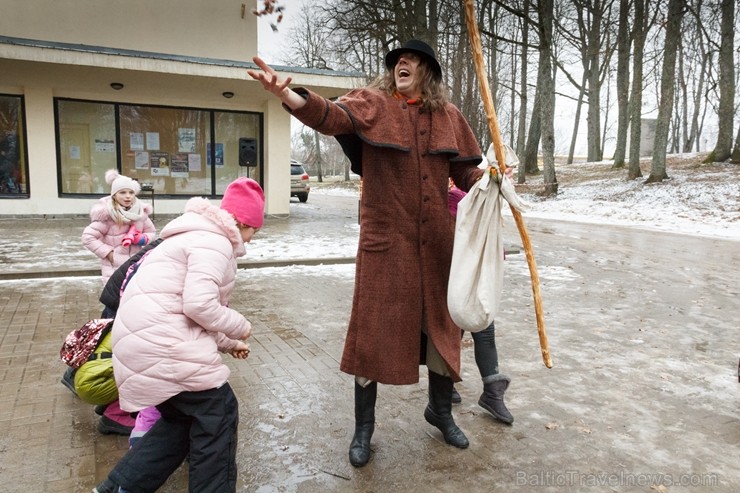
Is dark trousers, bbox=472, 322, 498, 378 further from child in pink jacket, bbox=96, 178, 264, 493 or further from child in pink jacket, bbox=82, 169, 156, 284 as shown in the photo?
child in pink jacket, bbox=82, 169, 156, 284

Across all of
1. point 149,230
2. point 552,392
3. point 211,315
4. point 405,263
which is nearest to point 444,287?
point 405,263

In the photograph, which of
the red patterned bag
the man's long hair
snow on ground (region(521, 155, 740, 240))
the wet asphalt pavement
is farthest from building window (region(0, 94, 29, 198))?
the man's long hair

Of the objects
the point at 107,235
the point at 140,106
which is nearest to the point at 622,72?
the point at 140,106

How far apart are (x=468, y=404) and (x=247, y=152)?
12.1 meters

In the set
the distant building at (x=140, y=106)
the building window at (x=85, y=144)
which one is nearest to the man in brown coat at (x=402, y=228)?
the distant building at (x=140, y=106)

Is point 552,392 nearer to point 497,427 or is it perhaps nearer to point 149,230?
point 497,427

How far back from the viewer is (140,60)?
41.5 ft

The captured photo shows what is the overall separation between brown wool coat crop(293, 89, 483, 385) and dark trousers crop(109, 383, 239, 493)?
0.77m

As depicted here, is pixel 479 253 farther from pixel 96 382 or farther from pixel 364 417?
pixel 96 382

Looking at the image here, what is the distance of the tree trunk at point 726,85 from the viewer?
19.6 meters

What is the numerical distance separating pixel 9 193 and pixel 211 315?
1474 cm

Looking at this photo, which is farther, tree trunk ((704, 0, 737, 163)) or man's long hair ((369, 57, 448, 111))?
tree trunk ((704, 0, 737, 163))

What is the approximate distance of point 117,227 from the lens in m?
4.69

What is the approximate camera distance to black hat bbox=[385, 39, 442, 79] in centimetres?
286
